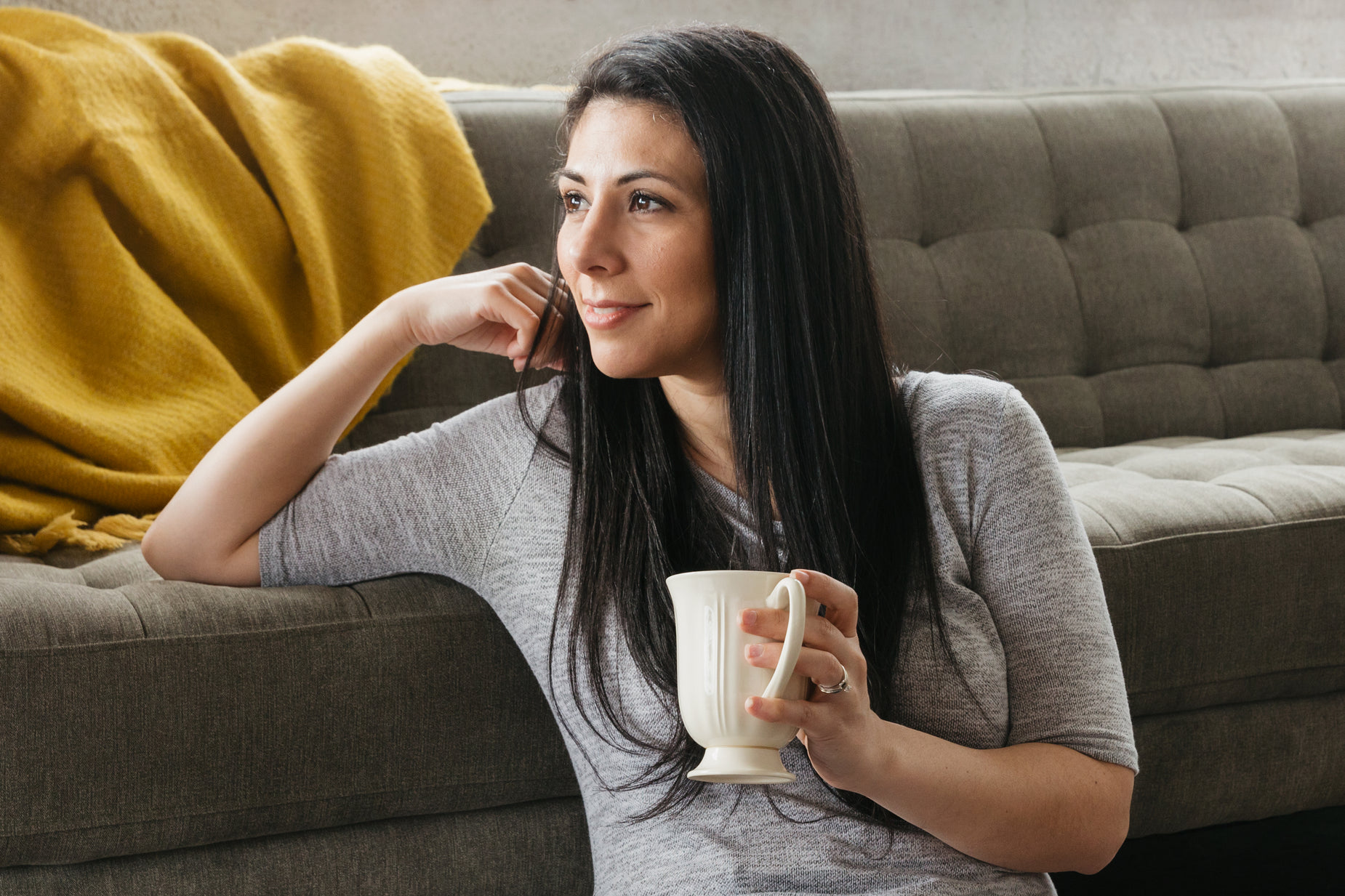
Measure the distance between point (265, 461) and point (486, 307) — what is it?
222 millimetres

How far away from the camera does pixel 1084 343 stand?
2004mm

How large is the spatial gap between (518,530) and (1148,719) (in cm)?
75

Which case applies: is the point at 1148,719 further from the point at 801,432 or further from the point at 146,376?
the point at 146,376

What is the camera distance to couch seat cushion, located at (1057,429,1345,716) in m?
1.28

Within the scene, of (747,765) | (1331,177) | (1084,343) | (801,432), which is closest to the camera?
(747,765)

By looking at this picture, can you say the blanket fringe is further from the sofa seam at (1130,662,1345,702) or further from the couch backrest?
the sofa seam at (1130,662,1345,702)

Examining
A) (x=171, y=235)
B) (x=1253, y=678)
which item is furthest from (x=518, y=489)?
(x=1253, y=678)

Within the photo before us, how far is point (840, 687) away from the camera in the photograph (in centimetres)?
70

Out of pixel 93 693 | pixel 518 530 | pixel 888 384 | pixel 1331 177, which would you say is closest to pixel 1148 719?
pixel 888 384

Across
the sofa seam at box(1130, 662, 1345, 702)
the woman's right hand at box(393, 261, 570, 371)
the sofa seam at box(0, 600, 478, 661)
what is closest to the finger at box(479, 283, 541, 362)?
the woman's right hand at box(393, 261, 570, 371)

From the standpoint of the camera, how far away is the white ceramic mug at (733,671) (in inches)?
26.5

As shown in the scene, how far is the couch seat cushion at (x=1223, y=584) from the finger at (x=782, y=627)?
2.18 ft

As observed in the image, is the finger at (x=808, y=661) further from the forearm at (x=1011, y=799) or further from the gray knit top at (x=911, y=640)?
the gray knit top at (x=911, y=640)

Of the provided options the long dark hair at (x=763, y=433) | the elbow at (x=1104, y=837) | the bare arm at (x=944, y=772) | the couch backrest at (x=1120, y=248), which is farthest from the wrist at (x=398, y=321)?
the couch backrest at (x=1120, y=248)
